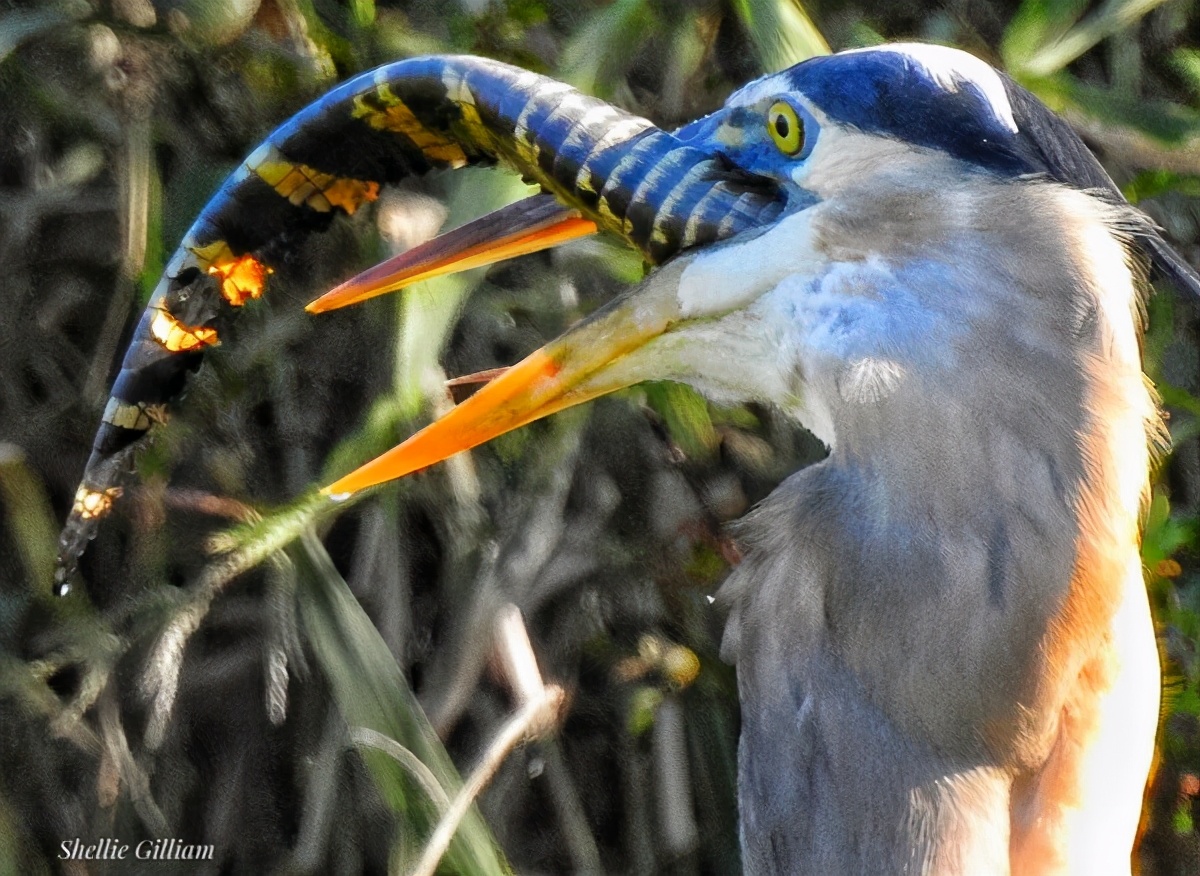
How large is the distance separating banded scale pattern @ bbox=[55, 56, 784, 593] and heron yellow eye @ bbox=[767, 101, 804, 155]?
3 centimetres

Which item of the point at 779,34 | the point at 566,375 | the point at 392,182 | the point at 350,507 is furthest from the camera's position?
the point at 350,507

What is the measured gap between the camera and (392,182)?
0.96m

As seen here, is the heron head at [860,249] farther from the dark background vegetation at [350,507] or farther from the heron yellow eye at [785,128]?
the dark background vegetation at [350,507]

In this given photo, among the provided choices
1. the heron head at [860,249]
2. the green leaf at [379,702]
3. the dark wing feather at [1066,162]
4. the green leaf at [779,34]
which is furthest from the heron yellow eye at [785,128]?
the green leaf at [379,702]

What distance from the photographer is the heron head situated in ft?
2.15

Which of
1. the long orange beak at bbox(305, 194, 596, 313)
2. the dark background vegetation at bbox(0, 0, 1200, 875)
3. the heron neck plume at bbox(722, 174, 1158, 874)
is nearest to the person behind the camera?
the heron neck plume at bbox(722, 174, 1158, 874)

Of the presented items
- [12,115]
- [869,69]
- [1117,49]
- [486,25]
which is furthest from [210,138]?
[1117,49]

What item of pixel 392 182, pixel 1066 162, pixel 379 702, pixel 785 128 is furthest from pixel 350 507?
pixel 1066 162

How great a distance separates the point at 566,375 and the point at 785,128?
21cm

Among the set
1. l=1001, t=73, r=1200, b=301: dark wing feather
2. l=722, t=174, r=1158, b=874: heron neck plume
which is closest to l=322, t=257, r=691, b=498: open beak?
l=722, t=174, r=1158, b=874: heron neck plume

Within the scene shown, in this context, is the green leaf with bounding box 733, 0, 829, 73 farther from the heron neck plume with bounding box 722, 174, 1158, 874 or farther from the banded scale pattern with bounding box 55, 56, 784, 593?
the heron neck plume with bounding box 722, 174, 1158, 874

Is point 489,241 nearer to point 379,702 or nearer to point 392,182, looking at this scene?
point 392,182

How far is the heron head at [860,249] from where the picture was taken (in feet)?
2.15

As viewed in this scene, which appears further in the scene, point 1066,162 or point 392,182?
point 392,182
